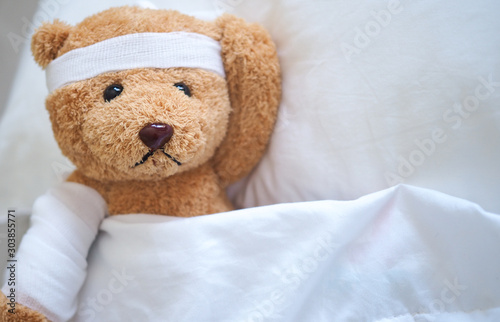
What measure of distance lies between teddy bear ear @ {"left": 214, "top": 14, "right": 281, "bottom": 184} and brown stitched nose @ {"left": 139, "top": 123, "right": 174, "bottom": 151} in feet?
0.57

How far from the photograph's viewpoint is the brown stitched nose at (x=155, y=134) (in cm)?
45

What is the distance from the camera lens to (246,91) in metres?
0.58

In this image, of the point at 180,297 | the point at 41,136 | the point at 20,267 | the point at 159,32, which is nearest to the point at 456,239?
the point at 180,297

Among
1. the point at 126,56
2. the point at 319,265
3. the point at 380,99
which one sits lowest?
the point at 319,265

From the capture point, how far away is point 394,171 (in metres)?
0.55

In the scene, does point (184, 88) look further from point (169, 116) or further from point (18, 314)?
point (18, 314)

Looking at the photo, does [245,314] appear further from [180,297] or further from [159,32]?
[159,32]

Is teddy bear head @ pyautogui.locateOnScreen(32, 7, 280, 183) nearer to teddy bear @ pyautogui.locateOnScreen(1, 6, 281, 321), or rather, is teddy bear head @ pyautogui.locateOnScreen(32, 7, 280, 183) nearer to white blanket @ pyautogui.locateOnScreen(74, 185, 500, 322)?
teddy bear @ pyautogui.locateOnScreen(1, 6, 281, 321)

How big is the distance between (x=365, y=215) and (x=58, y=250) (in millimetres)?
470

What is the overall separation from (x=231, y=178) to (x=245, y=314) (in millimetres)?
239

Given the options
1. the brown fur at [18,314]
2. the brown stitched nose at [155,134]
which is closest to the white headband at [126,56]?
the brown stitched nose at [155,134]

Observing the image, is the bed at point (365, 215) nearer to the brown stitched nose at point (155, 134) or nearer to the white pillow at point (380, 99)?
the white pillow at point (380, 99)

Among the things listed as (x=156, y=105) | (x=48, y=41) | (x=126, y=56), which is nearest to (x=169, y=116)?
(x=156, y=105)

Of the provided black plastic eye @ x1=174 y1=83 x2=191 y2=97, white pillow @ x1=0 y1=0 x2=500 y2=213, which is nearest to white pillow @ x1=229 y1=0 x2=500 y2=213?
white pillow @ x1=0 y1=0 x2=500 y2=213
